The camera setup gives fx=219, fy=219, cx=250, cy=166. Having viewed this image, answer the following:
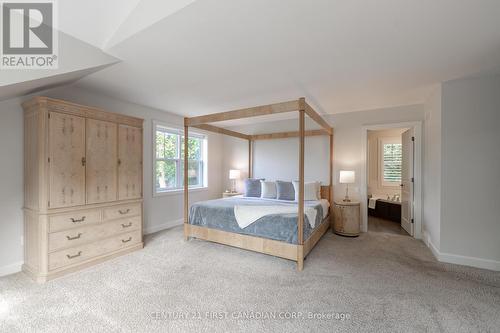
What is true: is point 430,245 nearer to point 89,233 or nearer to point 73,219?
point 89,233

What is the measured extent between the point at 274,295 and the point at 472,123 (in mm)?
3337

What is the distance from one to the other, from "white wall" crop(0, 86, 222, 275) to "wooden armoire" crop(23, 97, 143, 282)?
9 cm

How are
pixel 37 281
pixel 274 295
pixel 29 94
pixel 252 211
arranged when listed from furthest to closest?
pixel 252 211 → pixel 29 94 → pixel 37 281 → pixel 274 295

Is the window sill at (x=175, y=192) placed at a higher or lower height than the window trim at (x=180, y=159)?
lower

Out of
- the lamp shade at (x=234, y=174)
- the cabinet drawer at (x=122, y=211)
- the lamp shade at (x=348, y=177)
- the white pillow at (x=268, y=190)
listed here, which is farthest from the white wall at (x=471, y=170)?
the cabinet drawer at (x=122, y=211)

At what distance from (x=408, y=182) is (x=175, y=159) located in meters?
4.78

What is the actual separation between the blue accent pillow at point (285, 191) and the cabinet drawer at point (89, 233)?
260 cm

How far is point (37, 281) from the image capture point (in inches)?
94.4

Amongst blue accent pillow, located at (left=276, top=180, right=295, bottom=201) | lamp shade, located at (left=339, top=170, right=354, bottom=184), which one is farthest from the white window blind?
blue accent pillow, located at (left=276, top=180, right=295, bottom=201)

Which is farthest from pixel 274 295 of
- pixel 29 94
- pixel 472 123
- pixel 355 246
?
pixel 29 94

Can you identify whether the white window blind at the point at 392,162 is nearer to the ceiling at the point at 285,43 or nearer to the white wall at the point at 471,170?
the ceiling at the point at 285,43

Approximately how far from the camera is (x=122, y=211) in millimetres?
3182

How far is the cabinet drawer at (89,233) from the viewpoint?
8.25 ft

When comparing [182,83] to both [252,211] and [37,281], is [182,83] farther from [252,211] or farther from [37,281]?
[37,281]
